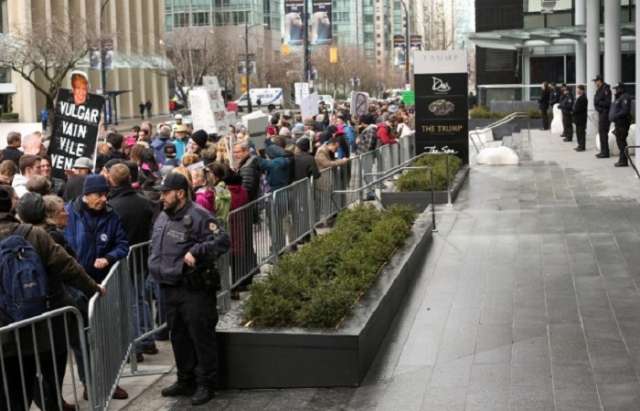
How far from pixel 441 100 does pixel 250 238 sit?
14791 millimetres

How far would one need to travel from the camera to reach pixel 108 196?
34.0 feet

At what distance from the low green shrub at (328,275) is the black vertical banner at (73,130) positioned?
3278 millimetres

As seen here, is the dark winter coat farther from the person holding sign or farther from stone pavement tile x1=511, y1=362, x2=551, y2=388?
the person holding sign

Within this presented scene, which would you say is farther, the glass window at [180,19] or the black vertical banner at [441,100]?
the glass window at [180,19]

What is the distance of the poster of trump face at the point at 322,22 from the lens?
46.8m

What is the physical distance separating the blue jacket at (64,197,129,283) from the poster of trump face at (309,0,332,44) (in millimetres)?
37793

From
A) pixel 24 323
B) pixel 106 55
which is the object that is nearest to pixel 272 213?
pixel 24 323

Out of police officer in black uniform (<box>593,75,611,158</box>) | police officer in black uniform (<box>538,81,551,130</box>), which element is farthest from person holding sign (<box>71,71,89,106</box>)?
police officer in black uniform (<box>538,81,551,130</box>)

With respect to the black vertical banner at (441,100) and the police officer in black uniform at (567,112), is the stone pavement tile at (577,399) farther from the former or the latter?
the police officer in black uniform at (567,112)

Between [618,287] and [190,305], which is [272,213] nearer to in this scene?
[618,287]

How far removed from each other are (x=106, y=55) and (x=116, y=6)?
30831 mm

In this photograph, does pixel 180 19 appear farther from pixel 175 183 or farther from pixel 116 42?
pixel 175 183

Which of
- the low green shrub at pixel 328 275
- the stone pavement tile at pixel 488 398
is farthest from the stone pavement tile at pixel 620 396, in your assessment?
the low green shrub at pixel 328 275

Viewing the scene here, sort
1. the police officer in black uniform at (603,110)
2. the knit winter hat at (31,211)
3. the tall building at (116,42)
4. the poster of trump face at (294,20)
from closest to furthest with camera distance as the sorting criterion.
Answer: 1. the knit winter hat at (31,211)
2. the police officer in black uniform at (603,110)
3. the poster of trump face at (294,20)
4. the tall building at (116,42)
